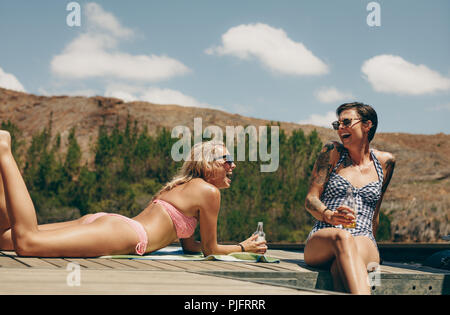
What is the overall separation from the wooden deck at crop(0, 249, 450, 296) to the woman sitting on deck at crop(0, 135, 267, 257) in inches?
4.5

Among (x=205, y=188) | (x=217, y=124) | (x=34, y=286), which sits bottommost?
(x=34, y=286)

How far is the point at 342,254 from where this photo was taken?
347cm

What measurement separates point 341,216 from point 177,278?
1309 millimetres

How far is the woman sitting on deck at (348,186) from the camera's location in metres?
3.79

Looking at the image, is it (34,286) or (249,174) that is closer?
(34,286)

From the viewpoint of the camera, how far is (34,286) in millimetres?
2508

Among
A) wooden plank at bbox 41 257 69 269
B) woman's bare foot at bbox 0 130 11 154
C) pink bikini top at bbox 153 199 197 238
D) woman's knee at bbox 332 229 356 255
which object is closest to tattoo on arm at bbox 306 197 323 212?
woman's knee at bbox 332 229 356 255

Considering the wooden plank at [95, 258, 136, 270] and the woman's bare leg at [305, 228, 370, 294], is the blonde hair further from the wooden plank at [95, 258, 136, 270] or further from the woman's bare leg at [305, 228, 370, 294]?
the woman's bare leg at [305, 228, 370, 294]

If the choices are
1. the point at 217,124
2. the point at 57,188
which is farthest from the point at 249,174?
the point at 217,124

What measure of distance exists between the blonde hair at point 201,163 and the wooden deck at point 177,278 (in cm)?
69
